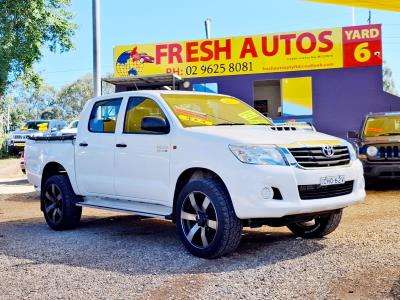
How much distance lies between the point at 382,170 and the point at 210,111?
6.11 metres

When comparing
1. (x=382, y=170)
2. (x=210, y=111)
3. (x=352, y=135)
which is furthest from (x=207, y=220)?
(x=352, y=135)

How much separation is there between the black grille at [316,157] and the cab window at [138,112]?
1.92 m

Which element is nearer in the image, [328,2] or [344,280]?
[344,280]

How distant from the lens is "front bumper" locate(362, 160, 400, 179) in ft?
37.2

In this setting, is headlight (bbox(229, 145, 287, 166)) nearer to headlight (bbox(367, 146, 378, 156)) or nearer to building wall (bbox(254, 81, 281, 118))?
headlight (bbox(367, 146, 378, 156))

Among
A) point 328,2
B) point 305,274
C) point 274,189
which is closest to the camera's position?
point 305,274

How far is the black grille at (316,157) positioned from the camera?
17.9 feet

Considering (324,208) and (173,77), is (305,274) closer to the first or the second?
(324,208)

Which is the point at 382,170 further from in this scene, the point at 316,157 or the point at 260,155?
the point at 260,155

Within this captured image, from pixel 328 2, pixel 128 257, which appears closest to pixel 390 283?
pixel 128 257

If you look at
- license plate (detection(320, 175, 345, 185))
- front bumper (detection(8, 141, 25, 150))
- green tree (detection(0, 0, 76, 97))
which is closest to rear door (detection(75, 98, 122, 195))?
license plate (detection(320, 175, 345, 185))

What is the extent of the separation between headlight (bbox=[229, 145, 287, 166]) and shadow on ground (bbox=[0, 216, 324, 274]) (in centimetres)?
103

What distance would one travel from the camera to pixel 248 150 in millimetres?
5379

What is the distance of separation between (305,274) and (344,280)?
1.20 ft
